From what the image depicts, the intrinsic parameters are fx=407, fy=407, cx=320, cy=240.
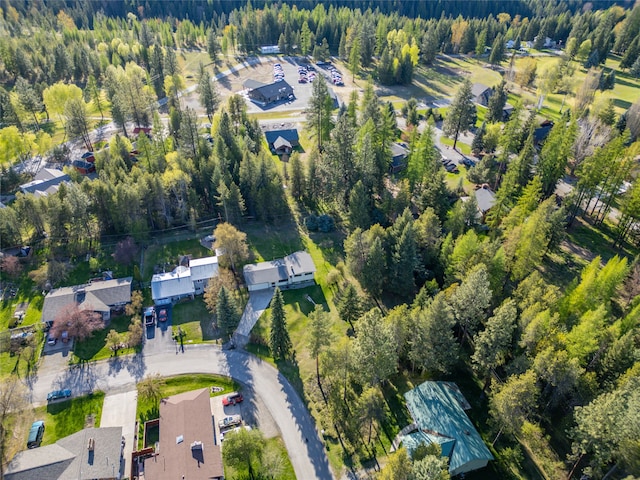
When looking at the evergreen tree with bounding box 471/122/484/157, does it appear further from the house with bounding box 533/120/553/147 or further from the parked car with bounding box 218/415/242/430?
the parked car with bounding box 218/415/242/430

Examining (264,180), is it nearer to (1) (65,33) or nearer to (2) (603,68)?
(1) (65,33)

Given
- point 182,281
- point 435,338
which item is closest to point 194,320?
point 182,281

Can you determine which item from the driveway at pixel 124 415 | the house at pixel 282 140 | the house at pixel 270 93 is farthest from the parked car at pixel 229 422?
the house at pixel 270 93

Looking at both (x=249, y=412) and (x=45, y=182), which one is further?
(x=45, y=182)

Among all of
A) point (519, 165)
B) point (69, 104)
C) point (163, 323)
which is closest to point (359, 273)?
point (163, 323)

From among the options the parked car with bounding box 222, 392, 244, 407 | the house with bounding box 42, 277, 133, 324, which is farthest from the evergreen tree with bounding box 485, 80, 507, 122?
the house with bounding box 42, 277, 133, 324

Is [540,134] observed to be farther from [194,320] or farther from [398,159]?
[194,320]
